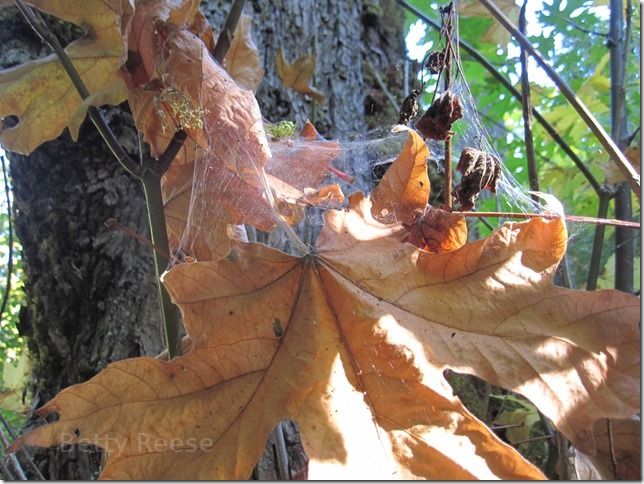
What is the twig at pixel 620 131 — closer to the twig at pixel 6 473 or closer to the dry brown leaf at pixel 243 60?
the dry brown leaf at pixel 243 60

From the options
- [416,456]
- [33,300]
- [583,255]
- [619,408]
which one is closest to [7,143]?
[33,300]

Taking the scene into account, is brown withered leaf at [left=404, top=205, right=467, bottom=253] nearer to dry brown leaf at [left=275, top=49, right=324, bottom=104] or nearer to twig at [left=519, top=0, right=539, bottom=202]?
twig at [left=519, top=0, right=539, bottom=202]

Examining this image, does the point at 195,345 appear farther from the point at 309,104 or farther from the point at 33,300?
the point at 309,104

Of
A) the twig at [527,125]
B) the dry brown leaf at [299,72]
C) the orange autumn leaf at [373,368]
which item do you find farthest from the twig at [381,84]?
the orange autumn leaf at [373,368]

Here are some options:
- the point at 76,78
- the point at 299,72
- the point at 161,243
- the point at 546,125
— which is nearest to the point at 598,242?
the point at 546,125

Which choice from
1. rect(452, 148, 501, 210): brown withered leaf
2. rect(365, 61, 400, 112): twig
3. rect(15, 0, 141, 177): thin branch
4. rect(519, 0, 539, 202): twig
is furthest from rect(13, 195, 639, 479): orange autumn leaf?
rect(365, 61, 400, 112): twig

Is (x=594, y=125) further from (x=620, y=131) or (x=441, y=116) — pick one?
(x=620, y=131)
